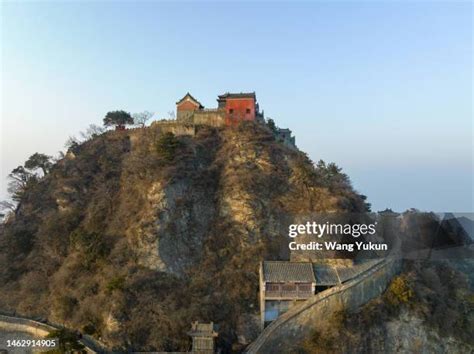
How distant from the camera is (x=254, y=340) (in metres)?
24.8

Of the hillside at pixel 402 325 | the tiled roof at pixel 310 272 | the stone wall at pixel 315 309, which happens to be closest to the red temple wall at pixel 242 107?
the tiled roof at pixel 310 272

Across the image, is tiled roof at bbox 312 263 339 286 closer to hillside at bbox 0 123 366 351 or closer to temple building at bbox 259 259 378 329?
temple building at bbox 259 259 378 329

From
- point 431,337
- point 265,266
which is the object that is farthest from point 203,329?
point 431,337

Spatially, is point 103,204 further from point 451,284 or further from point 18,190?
point 451,284

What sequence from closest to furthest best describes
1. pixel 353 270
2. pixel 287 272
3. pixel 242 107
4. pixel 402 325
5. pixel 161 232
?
pixel 402 325 → pixel 287 272 → pixel 353 270 → pixel 161 232 → pixel 242 107

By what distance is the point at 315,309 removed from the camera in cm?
2478

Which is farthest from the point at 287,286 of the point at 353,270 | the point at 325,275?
the point at 353,270

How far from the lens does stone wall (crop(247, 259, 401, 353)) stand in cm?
2380

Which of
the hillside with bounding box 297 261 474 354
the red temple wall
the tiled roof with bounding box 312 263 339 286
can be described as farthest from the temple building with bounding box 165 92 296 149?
the hillside with bounding box 297 261 474 354

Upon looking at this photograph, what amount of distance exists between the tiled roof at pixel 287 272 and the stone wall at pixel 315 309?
1416 millimetres

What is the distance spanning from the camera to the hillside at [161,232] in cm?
Result: 2536

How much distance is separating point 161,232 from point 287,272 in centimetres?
914

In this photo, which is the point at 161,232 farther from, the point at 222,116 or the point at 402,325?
the point at 402,325

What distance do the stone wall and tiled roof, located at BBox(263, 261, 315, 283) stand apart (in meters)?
1.42
